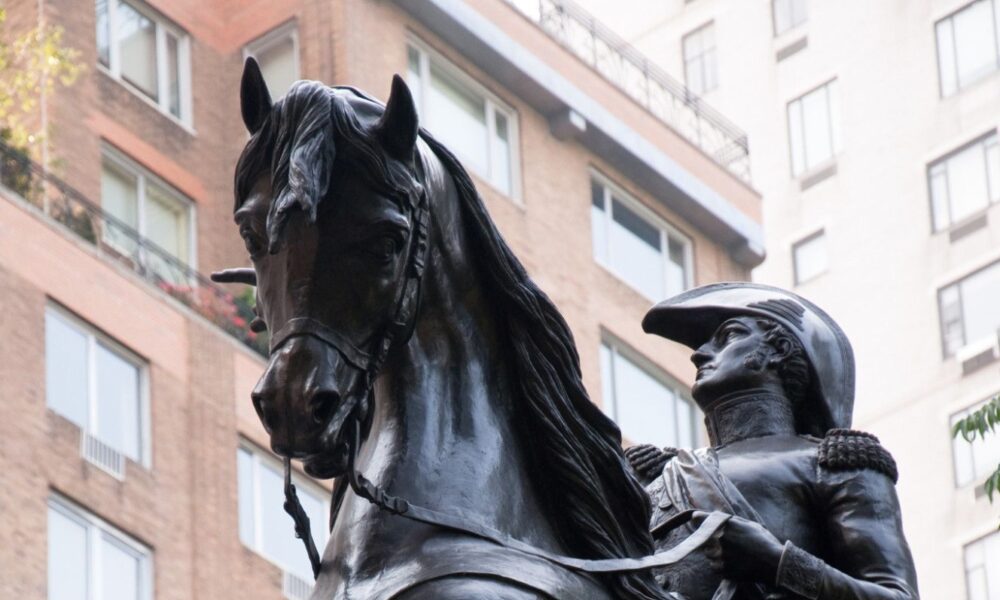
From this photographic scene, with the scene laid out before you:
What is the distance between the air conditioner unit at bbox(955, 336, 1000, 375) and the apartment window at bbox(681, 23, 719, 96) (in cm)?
1190

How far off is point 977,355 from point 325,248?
65.2 m

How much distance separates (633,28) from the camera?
85.2 metres

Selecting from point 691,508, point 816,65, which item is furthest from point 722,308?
point 816,65

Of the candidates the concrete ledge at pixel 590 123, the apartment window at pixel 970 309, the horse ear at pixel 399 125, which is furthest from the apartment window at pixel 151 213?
the horse ear at pixel 399 125

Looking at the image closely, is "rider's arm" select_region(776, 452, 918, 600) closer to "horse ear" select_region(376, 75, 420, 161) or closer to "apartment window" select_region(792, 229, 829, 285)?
"horse ear" select_region(376, 75, 420, 161)

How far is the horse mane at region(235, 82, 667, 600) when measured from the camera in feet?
31.4

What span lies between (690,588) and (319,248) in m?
1.92

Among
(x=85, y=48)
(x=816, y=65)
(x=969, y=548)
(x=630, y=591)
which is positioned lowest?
(x=630, y=591)

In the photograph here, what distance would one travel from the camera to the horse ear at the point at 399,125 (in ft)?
30.9

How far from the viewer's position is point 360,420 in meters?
9.23

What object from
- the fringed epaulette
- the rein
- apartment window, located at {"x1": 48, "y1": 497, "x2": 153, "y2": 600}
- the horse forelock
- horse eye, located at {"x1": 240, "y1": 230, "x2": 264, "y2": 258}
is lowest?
the rein

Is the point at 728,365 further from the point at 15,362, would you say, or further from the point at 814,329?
the point at 15,362

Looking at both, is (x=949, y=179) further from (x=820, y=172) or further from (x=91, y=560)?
(x=91, y=560)

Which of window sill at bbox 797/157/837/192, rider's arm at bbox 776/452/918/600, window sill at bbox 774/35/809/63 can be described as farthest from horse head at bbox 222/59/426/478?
window sill at bbox 774/35/809/63
